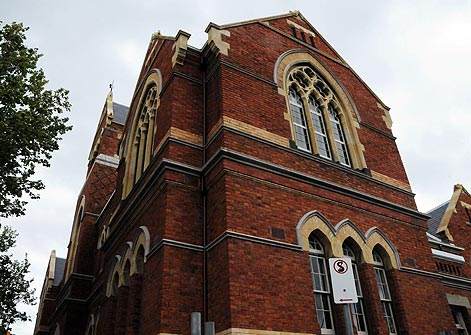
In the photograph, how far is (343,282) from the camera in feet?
14.8

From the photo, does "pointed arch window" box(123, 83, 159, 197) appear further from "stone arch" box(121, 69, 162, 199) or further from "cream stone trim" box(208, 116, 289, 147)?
"cream stone trim" box(208, 116, 289, 147)

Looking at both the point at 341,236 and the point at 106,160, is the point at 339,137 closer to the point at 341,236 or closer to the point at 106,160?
the point at 341,236

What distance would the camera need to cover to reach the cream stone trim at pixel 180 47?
11.4 m

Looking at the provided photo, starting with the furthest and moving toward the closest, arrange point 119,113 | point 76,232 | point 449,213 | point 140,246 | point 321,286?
1. point 119,113
2. point 76,232
3. point 449,213
4. point 140,246
5. point 321,286

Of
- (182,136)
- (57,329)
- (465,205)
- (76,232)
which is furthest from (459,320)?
(76,232)

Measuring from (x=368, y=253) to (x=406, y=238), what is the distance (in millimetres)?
1949

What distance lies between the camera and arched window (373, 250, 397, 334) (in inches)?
383

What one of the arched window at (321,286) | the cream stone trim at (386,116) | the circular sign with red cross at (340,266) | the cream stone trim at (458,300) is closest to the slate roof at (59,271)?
the arched window at (321,286)

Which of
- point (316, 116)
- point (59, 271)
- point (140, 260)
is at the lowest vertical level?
point (140, 260)

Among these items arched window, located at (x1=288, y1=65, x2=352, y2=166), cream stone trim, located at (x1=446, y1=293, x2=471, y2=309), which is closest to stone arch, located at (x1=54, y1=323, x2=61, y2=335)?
arched window, located at (x1=288, y1=65, x2=352, y2=166)

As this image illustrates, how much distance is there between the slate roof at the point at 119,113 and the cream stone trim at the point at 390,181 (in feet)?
56.1

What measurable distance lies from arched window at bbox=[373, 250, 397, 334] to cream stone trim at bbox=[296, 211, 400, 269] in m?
0.26

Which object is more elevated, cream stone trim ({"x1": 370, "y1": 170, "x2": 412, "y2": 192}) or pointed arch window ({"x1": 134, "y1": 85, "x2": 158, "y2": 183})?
pointed arch window ({"x1": 134, "y1": 85, "x2": 158, "y2": 183})

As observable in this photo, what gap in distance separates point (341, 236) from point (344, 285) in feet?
17.8
